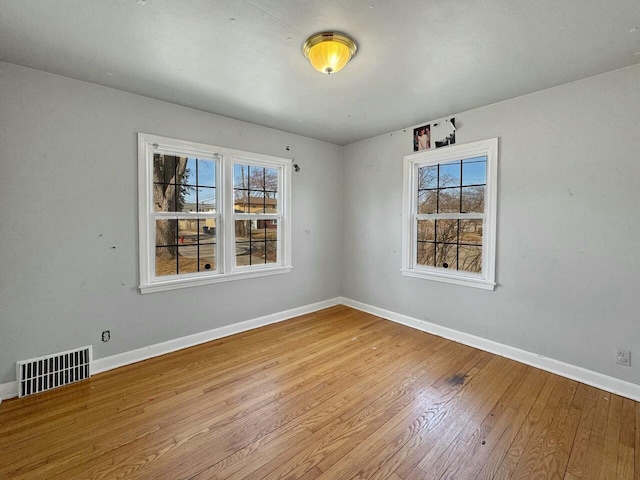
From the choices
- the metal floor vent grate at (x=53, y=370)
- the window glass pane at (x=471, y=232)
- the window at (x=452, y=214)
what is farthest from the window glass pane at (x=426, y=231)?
the metal floor vent grate at (x=53, y=370)

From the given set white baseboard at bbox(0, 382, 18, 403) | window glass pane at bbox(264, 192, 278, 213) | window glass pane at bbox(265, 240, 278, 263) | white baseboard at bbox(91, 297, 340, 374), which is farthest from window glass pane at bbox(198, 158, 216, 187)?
white baseboard at bbox(0, 382, 18, 403)

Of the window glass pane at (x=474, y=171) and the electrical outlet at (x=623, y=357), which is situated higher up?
the window glass pane at (x=474, y=171)

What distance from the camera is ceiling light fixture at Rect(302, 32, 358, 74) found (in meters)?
1.80

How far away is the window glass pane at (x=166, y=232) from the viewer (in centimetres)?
290

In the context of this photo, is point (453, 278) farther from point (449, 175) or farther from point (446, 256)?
point (449, 175)

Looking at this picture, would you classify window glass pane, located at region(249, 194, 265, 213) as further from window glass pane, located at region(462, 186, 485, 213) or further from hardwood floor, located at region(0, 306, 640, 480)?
window glass pane, located at region(462, 186, 485, 213)

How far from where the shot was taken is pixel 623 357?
2.23 metres

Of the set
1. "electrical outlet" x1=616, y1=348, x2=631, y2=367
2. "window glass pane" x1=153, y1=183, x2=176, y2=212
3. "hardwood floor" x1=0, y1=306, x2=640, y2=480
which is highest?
"window glass pane" x1=153, y1=183, x2=176, y2=212

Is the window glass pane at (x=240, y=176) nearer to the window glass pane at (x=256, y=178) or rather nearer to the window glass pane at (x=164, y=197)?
the window glass pane at (x=256, y=178)

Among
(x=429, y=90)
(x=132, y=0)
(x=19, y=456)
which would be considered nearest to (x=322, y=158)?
(x=429, y=90)

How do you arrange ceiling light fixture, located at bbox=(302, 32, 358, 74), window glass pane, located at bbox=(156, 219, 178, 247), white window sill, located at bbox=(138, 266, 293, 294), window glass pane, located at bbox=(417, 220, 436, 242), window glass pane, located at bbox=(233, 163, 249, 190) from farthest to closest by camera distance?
1. window glass pane, located at bbox=(417, 220, 436, 242)
2. window glass pane, located at bbox=(233, 163, 249, 190)
3. window glass pane, located at bbox=(156, 219, 178, 247)
4. white window sill, located at bbox=(138, 266, 293, 294)
5. ceiling light fixture, located at bbox=(302, 32, 358, 74)

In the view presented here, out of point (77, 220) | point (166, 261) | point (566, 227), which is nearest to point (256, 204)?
point (166, 261)

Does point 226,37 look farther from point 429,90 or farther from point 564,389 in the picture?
point 564,389

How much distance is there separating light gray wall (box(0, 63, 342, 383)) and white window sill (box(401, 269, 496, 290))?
2433 millimetres
